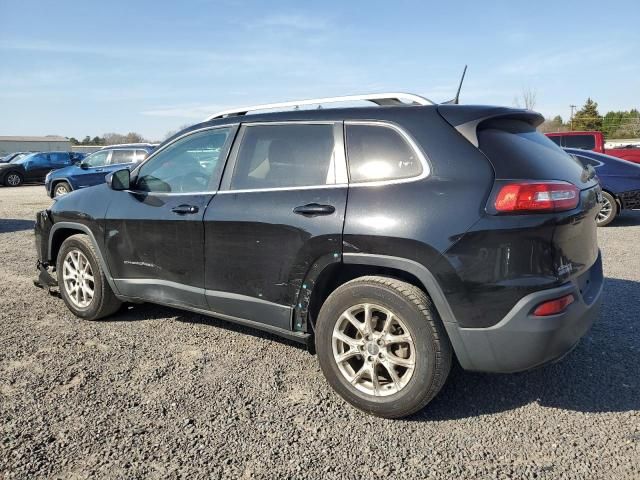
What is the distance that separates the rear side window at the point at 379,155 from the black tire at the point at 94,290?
2.51 meters

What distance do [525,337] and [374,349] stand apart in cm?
82

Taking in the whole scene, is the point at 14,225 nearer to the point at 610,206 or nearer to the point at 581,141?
the point at 610,206

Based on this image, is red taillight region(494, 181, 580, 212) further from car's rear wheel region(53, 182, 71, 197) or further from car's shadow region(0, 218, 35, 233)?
car's rear wheel region(53, 182, 71, 197)

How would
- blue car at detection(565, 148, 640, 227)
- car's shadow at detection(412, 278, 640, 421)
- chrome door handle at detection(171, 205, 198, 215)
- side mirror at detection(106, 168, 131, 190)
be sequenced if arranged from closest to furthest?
car's shadow at detection(412, 278, 640, 421) → chrome door handle at detection(171, 205, 198, 215) → side mirror at detection(106, 168, 131, 190) → blue car at detection(565, 148, 640, 227)

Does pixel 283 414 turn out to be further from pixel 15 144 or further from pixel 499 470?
pixel 15 144

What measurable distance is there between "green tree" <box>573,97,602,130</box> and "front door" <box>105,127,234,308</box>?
198 feet

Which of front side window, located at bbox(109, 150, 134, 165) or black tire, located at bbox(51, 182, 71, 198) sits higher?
front side window, located at bbox(109, 150, 134, 165)

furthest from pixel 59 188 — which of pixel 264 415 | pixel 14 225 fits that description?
pixel 264 415

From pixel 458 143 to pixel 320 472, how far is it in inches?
71.8

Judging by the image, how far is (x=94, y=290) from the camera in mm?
4379

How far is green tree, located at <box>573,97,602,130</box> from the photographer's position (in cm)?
5619

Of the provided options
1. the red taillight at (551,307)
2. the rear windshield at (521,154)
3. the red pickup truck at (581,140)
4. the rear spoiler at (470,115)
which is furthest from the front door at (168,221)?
the red pickup truck at (581,140)

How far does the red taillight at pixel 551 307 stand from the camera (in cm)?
253

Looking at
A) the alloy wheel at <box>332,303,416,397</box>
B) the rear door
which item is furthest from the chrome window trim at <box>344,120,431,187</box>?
the alloy wheel at <box>332,303,416,397</box>
